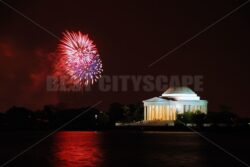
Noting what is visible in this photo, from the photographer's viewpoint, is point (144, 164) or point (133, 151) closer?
point (144, 164)

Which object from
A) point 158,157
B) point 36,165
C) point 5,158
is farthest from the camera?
point 158,157

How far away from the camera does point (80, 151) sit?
12044 centimetres

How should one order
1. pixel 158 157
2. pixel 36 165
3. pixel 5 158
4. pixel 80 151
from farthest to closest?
pixel 80 151 < pixel 158 157 < pixel 5 158 < pixel 36 165

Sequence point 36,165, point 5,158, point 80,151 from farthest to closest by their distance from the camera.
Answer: point 80,151 → point 5,158 → point 36,165

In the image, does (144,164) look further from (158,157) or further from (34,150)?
(34,150)

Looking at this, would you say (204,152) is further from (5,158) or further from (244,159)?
(5,158)

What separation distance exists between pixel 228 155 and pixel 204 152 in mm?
10530

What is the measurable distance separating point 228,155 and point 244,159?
25.5 ft

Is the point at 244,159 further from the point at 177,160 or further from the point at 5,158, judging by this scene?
the point at 5,158

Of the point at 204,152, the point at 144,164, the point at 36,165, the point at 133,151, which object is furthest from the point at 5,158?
the point at 204,152

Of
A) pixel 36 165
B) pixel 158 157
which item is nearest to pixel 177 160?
pixel 158 157

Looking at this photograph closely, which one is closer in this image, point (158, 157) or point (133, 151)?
point (158, 157)

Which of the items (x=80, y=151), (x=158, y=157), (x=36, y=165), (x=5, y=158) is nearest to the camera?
(x=36, y=165)

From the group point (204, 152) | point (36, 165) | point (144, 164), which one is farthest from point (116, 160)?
point (204, 152)
